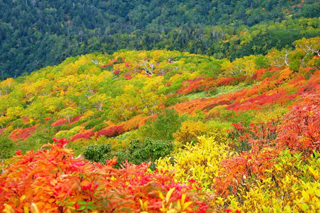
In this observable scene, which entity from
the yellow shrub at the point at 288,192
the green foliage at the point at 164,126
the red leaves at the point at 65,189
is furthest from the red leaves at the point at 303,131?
the green foliage at the point at 164,126

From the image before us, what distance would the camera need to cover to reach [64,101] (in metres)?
65.6

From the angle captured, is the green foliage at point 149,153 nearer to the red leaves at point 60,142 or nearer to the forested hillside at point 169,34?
the red leaves at point 60,142

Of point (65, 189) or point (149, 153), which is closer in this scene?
point (65, 189)

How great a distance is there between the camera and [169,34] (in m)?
128

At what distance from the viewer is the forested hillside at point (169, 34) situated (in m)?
94.6

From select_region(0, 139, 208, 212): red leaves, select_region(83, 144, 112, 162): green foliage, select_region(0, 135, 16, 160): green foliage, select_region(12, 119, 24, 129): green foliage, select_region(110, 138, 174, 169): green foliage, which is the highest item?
select_region(0, 139, 208, 212): red leaves

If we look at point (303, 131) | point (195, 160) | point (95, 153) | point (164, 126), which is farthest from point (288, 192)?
point (164, 126)

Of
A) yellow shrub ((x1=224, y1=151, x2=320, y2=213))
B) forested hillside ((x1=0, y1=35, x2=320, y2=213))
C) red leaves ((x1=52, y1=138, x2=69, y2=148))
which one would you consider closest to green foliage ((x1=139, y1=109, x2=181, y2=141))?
forested hillside ((x1=0, y1=35, x2=320, y2=213))

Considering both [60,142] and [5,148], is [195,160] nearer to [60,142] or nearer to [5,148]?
[60,142]

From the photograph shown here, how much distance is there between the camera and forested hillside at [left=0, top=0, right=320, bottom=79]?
9462 centimetres

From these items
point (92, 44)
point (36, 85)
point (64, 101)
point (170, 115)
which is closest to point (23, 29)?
point (92, 44)

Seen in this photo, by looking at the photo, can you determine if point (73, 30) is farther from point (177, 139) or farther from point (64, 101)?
point (177, 139)

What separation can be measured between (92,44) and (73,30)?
5809cm

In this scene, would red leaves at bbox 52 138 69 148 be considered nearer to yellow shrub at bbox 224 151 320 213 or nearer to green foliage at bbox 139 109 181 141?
yellow shrub at bbox 224 151 320 213
